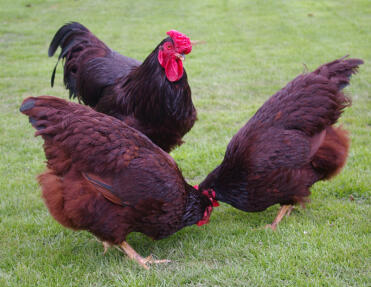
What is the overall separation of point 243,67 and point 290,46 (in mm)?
2517

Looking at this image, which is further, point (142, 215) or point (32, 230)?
point (32, 230)

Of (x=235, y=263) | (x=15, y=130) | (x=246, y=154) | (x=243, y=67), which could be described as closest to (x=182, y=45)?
(x=246, y=154)

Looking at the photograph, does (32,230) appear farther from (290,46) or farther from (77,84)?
(290,46)

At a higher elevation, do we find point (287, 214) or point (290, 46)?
point (287, 214)

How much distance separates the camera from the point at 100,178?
3.63 metres

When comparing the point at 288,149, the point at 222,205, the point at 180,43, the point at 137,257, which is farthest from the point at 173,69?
the point at 137,257

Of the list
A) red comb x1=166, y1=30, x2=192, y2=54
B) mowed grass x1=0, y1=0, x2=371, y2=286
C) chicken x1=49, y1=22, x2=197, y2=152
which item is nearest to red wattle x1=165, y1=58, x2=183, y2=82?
chicken x1=49, y1=22, x2=197, y2=152

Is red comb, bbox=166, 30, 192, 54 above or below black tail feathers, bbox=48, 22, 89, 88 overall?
above

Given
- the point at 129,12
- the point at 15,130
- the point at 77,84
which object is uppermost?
the point at 77,84

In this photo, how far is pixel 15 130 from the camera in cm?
722

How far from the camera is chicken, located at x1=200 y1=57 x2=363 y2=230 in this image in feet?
13.8

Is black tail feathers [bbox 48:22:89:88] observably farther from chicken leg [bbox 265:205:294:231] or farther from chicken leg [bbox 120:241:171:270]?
chicken leg [bbox 265:205:294:231]

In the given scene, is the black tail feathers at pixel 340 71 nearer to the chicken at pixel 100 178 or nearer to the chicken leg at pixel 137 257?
the chicken at pixel 100 178

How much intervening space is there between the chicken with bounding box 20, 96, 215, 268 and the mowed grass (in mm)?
440
